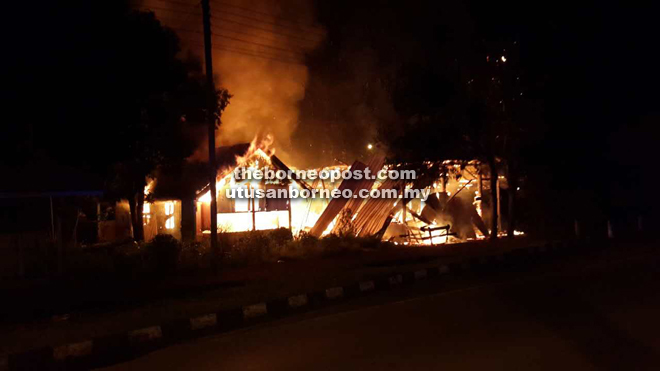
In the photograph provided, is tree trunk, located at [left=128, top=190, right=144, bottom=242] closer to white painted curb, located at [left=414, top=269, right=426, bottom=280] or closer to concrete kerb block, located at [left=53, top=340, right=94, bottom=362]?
white painted curb, located at [left=414, top=269, right=426, bottom=280]

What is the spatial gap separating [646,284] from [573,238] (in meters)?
9.86

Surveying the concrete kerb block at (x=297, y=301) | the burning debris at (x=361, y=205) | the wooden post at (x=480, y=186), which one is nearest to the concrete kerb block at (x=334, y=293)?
the concrete kerb block at (x=297, y=301)

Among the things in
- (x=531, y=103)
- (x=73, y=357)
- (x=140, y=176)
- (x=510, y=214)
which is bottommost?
(x=73, y=357)

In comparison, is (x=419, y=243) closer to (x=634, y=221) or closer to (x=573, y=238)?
(x=573, y=238)

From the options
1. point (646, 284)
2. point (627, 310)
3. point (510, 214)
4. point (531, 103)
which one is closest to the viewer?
point (627, 310)

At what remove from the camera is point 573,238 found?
20.1 metres

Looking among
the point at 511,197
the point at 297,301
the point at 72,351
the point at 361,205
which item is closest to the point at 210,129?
the point at 297,301

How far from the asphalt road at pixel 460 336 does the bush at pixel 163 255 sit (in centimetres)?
542

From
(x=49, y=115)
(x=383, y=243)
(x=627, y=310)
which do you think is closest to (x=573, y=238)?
(x=383, y=243)

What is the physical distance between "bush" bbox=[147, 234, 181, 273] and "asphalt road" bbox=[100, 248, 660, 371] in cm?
542

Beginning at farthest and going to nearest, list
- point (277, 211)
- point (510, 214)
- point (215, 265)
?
point (277, 211), point (510, 214), point (215, 265)

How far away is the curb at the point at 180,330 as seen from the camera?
7.20 meters

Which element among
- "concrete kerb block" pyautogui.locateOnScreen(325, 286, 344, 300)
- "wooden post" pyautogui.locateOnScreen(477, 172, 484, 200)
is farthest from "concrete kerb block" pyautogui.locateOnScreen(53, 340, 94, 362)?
"wooden post" pyautogui.locateOnScreen(477, 172, 484, 200)

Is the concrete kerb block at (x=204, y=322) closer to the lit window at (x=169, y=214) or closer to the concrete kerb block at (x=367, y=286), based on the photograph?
the concrete kerb block at (x=367, y=286)
